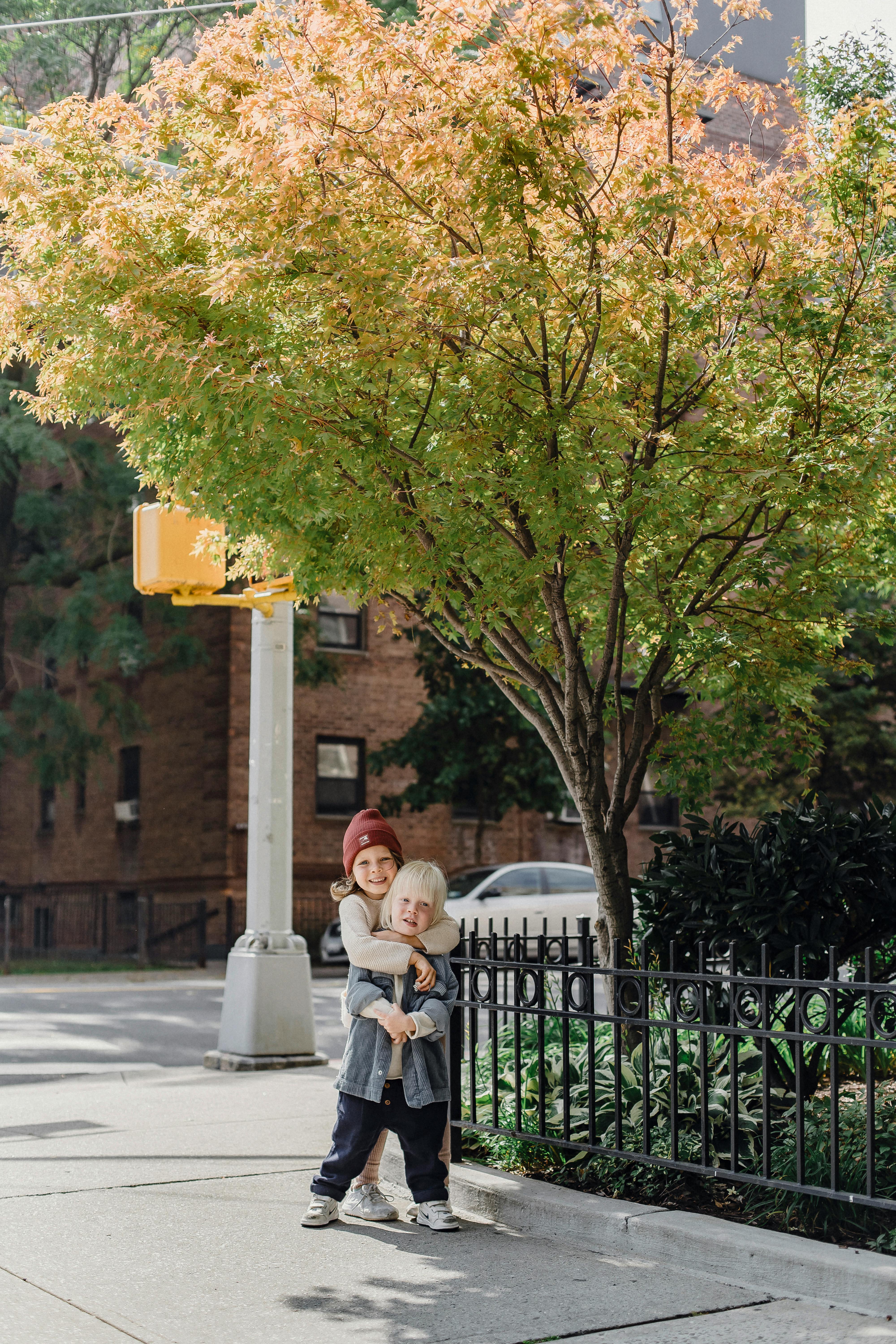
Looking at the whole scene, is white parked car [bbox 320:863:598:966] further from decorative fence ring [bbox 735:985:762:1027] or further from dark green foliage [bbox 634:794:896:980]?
decorative fence ring [bbox 735:985:762:1027]

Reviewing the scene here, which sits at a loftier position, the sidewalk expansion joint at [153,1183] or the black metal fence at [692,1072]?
the black metal fence at [692,1072]

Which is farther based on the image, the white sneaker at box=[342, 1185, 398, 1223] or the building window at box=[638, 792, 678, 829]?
the building window at box=[638, 792, 678, 829]

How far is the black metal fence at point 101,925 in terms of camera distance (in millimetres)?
24359

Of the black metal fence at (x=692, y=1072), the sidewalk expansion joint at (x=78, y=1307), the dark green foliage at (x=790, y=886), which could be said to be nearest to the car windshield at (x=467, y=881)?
the black metal fence at (x=692, y=1072)

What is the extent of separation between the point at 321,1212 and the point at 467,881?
16.7 metres

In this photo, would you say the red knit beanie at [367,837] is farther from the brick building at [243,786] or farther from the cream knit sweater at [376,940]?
the brick building at [243,786]

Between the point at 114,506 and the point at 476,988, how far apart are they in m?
19.2

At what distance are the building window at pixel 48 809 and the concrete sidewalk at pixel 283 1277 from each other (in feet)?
84.5

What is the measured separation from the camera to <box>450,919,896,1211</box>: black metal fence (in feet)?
16.0

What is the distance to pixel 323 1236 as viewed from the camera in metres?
5.41

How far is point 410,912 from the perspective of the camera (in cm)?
545

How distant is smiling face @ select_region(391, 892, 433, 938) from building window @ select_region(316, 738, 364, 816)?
69.1 ft

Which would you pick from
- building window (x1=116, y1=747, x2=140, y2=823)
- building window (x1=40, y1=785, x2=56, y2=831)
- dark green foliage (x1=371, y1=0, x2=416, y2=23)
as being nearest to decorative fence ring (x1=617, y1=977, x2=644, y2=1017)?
dark green foliage (x1=371, y1=0, x2=416, y2=23)

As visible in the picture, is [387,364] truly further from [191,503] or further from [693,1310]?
[693,1310]
